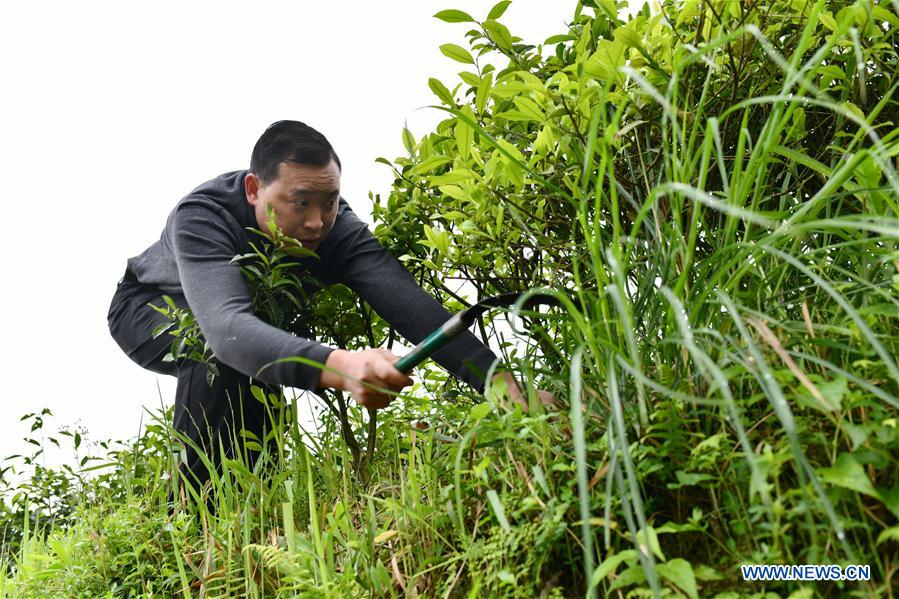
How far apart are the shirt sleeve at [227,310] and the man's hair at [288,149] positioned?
272mm

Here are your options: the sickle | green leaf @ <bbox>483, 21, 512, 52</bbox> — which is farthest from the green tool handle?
green leaf @ <bbox>483, 21, 512, 52</bbox>

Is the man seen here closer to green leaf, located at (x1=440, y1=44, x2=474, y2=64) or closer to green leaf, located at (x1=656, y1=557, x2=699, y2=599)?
green leaf, located at (x1=440, y1=44, x2=474, y2=64)

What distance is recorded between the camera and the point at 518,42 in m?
2.53

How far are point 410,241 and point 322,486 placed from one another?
39.2 inches

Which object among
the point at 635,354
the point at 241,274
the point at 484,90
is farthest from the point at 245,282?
the point at 635,354

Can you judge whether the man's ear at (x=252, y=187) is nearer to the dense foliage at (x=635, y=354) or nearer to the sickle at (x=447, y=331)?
the dense foliage at (x=635, y=354)

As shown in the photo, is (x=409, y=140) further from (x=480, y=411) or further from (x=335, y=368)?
(x=480, y=411)

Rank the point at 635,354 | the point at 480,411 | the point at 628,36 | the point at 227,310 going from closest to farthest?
the point at 635,354
the point at 480,411
the point at 628,36
the point at 227,310

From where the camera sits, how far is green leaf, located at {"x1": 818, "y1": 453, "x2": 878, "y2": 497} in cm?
117

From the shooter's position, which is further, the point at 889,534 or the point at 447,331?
the point at 447,331

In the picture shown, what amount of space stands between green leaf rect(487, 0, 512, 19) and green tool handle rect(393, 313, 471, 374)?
0.97m

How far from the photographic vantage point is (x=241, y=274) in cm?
273

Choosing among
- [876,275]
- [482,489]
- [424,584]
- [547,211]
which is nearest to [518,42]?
[547,211]

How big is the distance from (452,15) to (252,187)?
1349 mm
